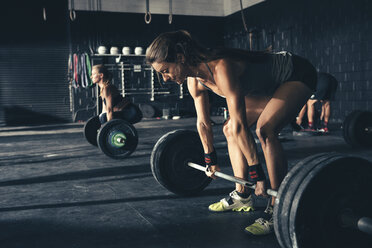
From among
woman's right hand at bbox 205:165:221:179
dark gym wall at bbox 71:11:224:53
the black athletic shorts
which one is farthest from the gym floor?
dark gym wall at bbox 71:11:224:53

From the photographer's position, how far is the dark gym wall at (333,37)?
21.6ft

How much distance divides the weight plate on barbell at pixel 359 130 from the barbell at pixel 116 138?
232 centimetres

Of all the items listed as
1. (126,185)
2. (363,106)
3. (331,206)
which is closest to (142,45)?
(363,106)

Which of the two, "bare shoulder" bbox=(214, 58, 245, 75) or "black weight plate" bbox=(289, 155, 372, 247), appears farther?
"bare shoulder" bbox=(214, 58, 245, 75)

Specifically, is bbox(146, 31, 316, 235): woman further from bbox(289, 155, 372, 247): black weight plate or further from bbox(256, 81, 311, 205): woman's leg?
bbox(289, 155, 372, 247): black weight plate

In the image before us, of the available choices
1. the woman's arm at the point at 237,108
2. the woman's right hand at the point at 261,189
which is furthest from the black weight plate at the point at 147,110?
the woman's right hand at the point at 261,189

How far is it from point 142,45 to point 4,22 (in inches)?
128

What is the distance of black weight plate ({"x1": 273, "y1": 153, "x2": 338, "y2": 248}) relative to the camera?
1.23 metres

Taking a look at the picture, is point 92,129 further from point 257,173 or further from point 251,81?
point 257,173

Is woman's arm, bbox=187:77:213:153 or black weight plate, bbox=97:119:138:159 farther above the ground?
woman's arm, bbox=187:77:213:153

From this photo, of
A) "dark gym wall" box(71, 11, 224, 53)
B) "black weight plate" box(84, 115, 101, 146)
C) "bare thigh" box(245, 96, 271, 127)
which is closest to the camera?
"bare thigh" box(245, 96, 271, 127)

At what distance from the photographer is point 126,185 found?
2.73 m

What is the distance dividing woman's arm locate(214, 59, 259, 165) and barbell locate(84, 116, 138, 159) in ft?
7.56

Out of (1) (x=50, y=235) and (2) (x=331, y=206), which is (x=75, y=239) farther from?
(2) (x=331, y=206)
